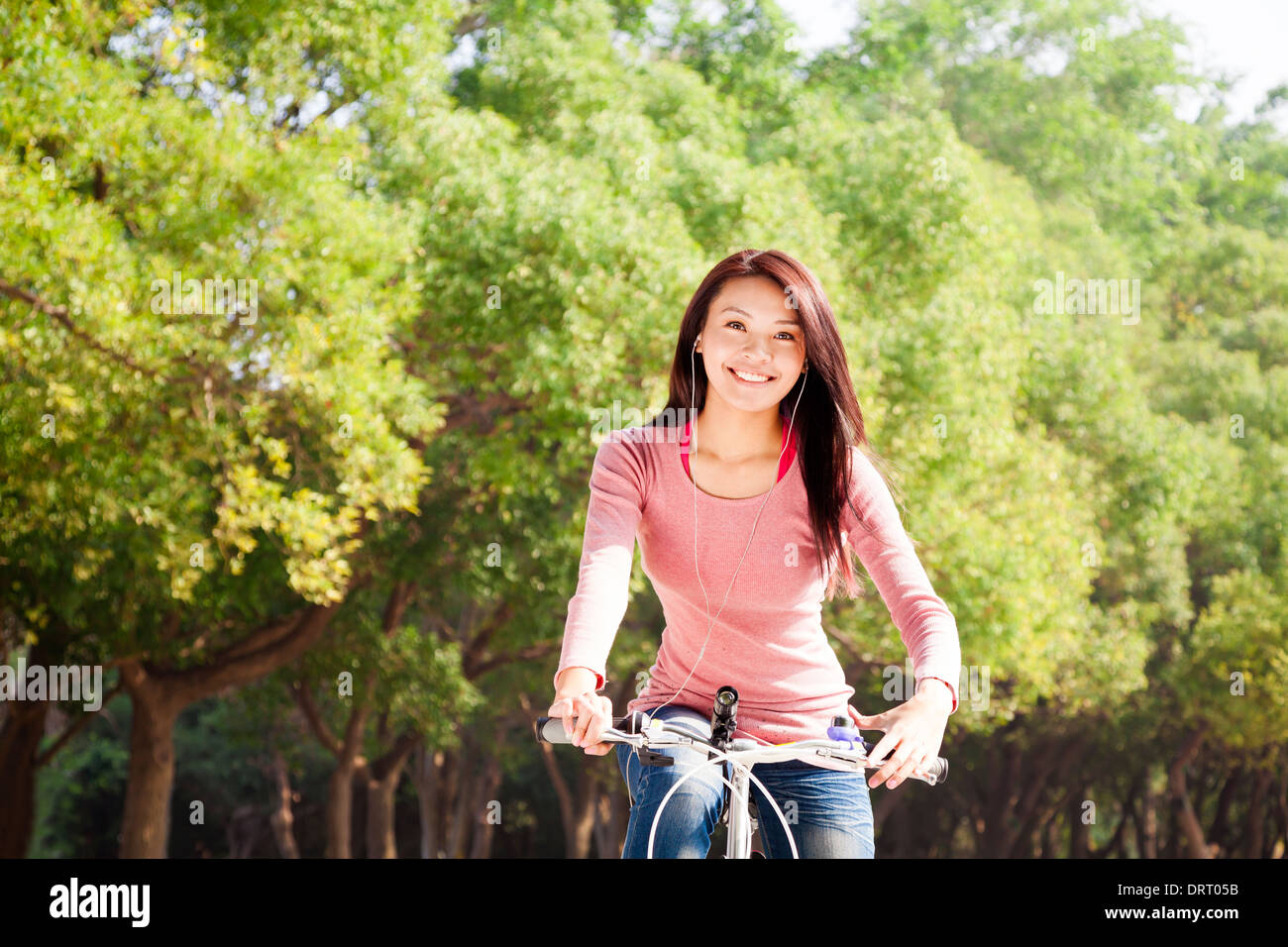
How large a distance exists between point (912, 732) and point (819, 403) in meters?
0.89

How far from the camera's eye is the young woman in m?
2.98

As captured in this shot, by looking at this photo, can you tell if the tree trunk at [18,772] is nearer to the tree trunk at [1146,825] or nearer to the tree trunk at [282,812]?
the tree trunk at [282,812]

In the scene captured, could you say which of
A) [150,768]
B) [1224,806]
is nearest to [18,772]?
[150,768]

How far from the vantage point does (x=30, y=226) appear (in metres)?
9.59

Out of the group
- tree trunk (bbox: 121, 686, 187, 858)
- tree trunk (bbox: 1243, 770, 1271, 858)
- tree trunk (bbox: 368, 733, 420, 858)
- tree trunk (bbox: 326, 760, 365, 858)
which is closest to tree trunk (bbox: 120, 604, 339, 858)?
tree trunk (bbox: 121, 686, 187, 858)

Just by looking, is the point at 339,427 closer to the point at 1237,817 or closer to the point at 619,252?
the point at 619,252

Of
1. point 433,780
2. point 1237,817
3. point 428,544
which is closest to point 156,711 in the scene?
point 428,544

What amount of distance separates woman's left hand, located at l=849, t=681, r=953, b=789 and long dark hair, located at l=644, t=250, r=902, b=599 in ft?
1.49

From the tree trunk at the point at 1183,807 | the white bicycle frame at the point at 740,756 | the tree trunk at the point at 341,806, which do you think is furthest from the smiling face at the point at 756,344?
the tree trunk at the point at 1183,807

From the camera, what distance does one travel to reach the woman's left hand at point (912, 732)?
2600 mm

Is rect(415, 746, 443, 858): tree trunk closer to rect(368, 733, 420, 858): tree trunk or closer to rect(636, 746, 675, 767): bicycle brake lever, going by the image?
rect(368, 733, 420, 858): tree trunk

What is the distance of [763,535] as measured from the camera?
10.2ft

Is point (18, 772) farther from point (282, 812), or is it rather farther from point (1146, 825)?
point (1146, 825)
